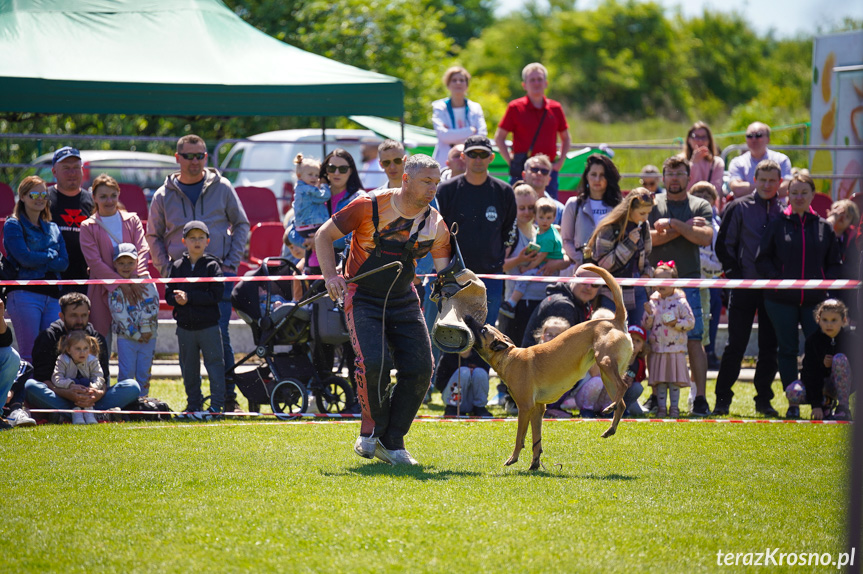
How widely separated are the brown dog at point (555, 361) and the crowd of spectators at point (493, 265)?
2092 millimetres

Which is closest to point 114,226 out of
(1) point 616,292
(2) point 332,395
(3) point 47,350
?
(3) point 47,350

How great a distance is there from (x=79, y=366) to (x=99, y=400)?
34 centimetres

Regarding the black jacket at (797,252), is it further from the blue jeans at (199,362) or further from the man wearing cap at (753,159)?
the blue jeans at (199,362)

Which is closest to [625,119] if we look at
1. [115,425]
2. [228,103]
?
[228,103]

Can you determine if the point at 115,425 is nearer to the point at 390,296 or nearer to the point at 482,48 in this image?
the point at 390,296

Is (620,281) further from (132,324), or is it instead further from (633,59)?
(633,59)

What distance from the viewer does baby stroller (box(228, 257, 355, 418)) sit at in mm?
8844

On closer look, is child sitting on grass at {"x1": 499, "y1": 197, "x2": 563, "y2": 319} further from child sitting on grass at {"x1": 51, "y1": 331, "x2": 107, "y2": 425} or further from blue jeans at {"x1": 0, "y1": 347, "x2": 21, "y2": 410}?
blue jeans at {"x1": 0, "y1": 347, "x2": 21, "y2": 410}

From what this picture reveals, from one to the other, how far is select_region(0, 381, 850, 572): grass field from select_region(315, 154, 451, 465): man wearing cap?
35cm

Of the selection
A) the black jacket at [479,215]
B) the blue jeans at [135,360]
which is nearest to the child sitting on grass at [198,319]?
the blue jeans at [135,360]

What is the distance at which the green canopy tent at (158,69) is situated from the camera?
11508 mm

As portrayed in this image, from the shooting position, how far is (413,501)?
5.33 meters

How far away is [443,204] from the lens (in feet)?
30.4

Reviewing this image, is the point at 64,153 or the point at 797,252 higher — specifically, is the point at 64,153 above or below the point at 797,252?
above
